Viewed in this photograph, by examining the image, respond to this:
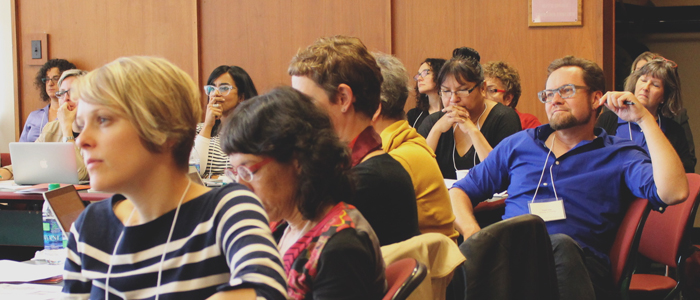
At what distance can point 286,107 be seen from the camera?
1.17m

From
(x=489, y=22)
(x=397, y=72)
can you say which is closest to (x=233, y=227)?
(x=397, y=72)

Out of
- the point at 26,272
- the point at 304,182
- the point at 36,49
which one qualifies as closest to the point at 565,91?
the point at 304,182

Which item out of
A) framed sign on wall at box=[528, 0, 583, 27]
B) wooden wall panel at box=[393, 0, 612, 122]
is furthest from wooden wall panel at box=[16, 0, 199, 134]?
framed sign on wall at box=[528, 0, 583, 27]

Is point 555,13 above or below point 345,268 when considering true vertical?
above

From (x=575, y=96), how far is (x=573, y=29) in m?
2.63

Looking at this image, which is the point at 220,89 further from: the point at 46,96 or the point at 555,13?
the point at 555,13

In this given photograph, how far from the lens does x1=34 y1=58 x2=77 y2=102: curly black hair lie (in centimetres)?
559

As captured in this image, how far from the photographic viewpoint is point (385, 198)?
1.45 m

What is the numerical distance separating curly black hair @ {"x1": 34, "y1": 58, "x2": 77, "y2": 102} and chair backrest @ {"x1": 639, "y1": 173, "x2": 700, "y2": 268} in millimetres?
5115

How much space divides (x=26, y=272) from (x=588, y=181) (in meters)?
2.01

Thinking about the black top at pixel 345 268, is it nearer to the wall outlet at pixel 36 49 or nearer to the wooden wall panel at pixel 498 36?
the wooden wall panel at pixel 498 36

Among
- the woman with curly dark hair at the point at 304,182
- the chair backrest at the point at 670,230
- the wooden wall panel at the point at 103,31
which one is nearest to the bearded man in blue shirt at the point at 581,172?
the chair backrest at the point at 670,230

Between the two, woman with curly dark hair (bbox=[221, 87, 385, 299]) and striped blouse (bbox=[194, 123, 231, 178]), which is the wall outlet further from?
woman with curly dark hair (bbox=[221, 87, 385, 299])

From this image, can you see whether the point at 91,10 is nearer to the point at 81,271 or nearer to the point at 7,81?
the point at 7,81
